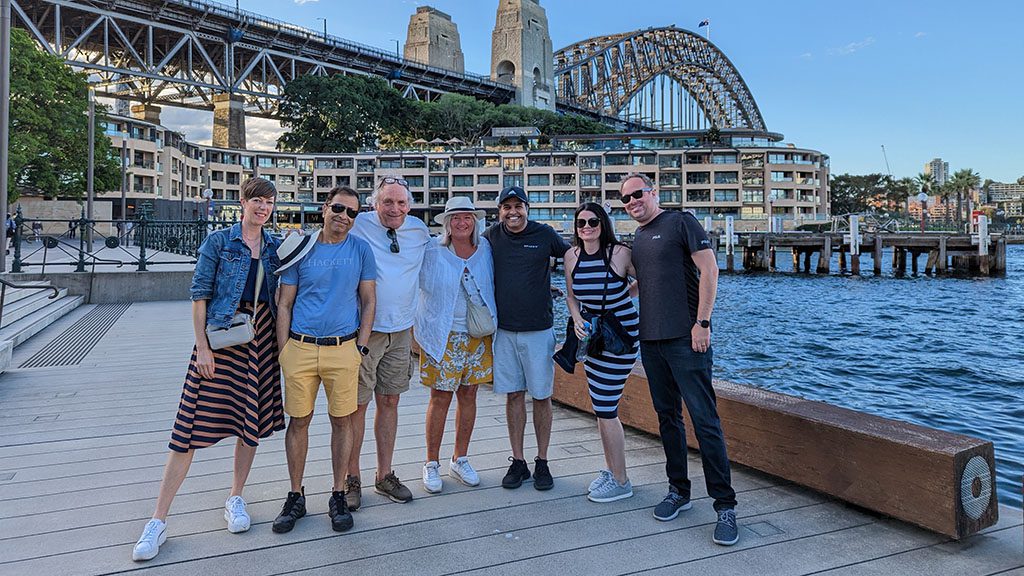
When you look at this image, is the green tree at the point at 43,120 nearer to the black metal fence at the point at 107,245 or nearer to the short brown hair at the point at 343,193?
the black metal fence at the point at 107,245

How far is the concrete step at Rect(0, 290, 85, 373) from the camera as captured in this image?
22.0 ft

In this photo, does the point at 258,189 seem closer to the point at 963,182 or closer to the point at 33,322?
the point at 33,322

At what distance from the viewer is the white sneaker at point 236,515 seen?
325cm

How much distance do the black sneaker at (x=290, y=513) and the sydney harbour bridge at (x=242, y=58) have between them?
59.1 m

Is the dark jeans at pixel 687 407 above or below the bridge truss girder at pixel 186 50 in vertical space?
below

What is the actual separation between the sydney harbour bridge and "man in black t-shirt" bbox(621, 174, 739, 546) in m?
59.6

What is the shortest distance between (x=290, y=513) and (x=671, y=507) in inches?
77.7

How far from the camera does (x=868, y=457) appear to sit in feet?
11.0

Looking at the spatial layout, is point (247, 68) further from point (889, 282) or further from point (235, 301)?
point (235, 301)

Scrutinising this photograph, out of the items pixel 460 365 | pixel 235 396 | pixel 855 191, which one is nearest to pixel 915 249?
pixel 460 365

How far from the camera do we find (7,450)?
4.48 meters

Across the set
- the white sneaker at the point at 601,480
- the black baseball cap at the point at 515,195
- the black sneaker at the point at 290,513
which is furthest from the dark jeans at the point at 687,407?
the black sneaker at the point at 290,513

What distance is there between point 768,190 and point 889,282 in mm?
41425

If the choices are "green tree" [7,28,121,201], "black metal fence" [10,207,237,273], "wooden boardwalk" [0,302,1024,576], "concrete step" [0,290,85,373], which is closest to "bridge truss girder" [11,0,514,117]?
"green tree" [7,28,121,201]
